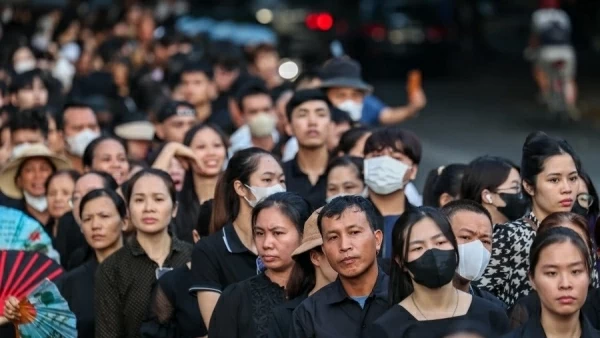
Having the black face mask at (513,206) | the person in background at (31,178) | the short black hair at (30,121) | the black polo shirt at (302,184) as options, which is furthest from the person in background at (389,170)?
the short black hair at (30,121)

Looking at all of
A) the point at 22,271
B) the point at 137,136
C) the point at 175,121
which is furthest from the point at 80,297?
the point at 137,136

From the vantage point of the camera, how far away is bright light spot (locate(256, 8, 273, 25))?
36281 millimetres

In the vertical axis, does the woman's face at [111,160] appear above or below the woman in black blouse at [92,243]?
above

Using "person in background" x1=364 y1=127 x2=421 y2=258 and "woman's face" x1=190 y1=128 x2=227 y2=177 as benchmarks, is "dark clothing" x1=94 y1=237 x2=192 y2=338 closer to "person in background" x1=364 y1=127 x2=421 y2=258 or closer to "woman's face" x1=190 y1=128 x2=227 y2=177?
"person in background" x1=364 y1=127 x2=421 y2=258

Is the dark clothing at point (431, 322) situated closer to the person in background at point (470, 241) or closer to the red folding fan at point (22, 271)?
the person in background at point (470, 241)

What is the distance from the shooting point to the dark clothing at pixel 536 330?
24.2ft

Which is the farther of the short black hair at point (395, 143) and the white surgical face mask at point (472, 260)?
the short black hair at point (395, 143)

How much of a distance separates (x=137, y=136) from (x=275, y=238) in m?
6.32

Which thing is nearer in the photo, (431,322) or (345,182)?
(431,322)

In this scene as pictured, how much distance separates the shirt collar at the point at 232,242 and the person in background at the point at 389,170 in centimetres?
115

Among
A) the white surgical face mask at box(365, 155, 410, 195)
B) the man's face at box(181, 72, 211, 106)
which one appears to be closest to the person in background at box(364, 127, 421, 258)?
the white surgical face mask at box(365, 155, 410, 195)

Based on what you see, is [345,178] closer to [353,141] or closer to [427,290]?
[353,141]

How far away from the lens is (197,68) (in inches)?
687

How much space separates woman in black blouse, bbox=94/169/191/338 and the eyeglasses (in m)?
2.31
